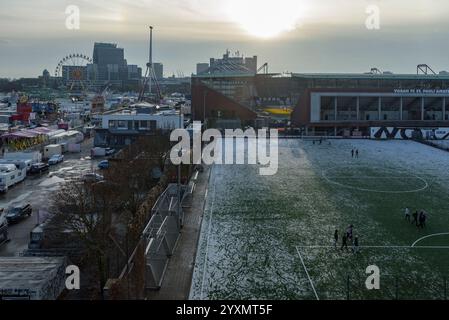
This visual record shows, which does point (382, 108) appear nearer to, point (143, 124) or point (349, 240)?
point (143, 124)

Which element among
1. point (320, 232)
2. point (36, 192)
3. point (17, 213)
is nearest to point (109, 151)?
point (36, 192)

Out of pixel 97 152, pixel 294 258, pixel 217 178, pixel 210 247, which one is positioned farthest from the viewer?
pixel 97 152

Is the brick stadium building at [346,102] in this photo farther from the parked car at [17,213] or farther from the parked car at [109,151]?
the parked car at [17,213]

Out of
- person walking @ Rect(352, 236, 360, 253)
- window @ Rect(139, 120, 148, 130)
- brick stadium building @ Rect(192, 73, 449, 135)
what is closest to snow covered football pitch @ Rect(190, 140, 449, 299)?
person walking @ Rect(352, 236, 360, 253)
